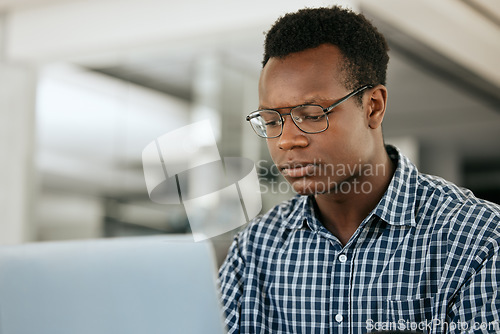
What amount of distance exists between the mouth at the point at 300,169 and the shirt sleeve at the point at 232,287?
0.29 m

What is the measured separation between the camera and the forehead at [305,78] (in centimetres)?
120

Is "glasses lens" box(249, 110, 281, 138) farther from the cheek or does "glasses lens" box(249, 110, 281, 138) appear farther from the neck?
the neck

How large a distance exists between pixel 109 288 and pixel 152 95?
3432mm

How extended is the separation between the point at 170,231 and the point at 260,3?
157 cm

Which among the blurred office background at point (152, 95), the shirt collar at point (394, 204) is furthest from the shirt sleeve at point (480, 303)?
the blurred office background at point (152, 95)

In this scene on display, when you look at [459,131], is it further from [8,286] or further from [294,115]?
[8,286]

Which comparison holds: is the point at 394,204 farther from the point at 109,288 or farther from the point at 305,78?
the point at 109,288

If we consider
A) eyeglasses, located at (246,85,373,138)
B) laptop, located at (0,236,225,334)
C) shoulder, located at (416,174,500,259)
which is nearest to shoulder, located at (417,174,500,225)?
shoulder, located at (416,174,500,259)

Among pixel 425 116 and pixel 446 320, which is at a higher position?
pixel 425 116

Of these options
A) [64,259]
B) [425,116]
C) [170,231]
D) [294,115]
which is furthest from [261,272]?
[425,116]

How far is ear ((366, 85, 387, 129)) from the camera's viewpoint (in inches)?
50.4

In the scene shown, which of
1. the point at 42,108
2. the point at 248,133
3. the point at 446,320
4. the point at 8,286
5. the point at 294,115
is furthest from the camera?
the point at 42,108

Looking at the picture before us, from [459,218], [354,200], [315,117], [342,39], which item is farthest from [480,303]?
[342,39]

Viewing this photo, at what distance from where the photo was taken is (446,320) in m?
1.09
